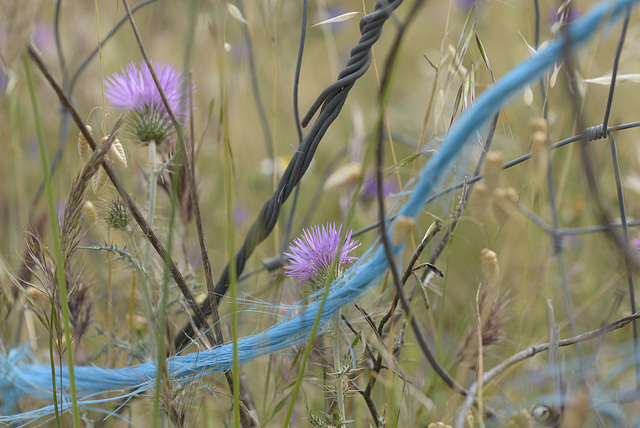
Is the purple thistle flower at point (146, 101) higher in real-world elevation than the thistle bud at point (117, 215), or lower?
higher

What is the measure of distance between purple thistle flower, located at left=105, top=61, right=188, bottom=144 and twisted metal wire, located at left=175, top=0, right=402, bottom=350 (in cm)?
13

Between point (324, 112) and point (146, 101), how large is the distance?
0.63 feet

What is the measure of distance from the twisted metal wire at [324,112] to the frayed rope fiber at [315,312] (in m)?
0.04

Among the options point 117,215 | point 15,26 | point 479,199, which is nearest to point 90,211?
point 117,215

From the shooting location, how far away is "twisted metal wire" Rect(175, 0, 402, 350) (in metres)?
0.41

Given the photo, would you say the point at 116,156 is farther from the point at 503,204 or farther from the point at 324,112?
the point at 503,204

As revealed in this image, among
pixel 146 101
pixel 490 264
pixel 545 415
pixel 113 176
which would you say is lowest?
pixel 545 415

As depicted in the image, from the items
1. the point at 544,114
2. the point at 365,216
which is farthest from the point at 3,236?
the point at 544,114

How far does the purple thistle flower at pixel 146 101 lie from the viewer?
Answer: 515 millimetres

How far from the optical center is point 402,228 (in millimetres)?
313

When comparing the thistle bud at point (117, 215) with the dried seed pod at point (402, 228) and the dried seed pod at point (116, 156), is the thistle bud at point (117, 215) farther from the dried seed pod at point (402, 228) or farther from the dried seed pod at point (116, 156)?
the dried seed pod at point (402, 228)

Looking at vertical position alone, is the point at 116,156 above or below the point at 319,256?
above

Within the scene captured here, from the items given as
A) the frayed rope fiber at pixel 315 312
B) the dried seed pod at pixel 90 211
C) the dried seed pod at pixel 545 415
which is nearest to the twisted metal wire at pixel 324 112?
the frayed rope fiber at pixel 315 312

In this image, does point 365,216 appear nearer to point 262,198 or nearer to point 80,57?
point 262,198
